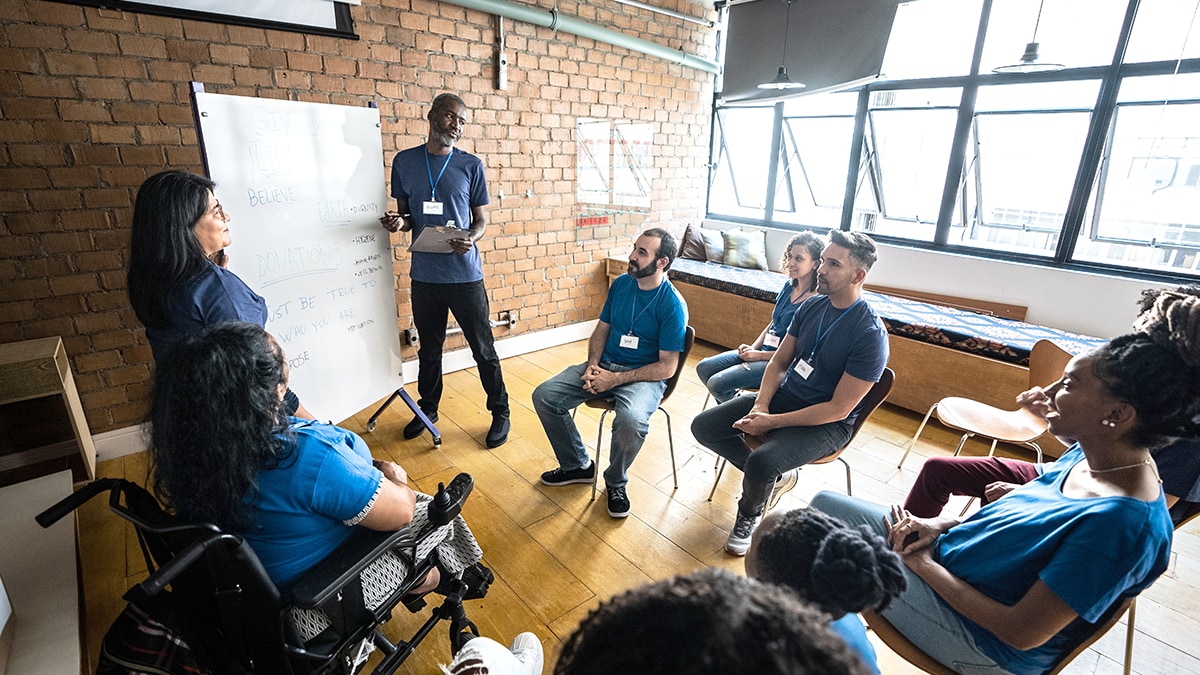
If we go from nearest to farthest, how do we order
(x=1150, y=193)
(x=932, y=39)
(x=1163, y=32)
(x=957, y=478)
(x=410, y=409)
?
(x=957, y=478), (x=410, y=409), (x=1163, y=32), (x=1150, y=193), (x=932, y=39)

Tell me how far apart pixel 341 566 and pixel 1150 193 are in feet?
15.9

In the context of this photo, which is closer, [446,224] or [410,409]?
[446,224]

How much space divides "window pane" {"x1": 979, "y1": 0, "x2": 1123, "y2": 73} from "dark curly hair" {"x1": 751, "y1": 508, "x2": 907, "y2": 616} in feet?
12.6

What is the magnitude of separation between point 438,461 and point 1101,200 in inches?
177

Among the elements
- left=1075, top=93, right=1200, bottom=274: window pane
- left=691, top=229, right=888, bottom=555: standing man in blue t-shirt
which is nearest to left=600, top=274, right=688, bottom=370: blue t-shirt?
left=691, top=229, right=888, bottom=555: standing man in blue t-shirt

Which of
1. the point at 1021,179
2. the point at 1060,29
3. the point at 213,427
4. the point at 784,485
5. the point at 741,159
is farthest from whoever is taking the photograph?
the point at 741,159

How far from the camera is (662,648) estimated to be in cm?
42

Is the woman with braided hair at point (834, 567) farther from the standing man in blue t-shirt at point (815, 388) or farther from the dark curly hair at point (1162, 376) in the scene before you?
the standing man in blue t-shirt at point (815, 388)

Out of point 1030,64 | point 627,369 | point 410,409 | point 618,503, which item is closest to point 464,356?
point 410,409

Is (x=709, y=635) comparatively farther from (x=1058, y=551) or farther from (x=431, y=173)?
(x=431, y=173)

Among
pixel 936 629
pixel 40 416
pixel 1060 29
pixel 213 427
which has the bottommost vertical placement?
pixel 40 416

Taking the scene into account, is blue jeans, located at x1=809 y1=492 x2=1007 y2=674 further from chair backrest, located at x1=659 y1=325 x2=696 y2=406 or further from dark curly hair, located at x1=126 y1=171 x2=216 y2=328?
dark curly hair, located at x1=126 y1=171 x2=216 y2=328

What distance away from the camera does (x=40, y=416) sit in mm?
2428

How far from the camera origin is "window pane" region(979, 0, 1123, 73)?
131 inches
